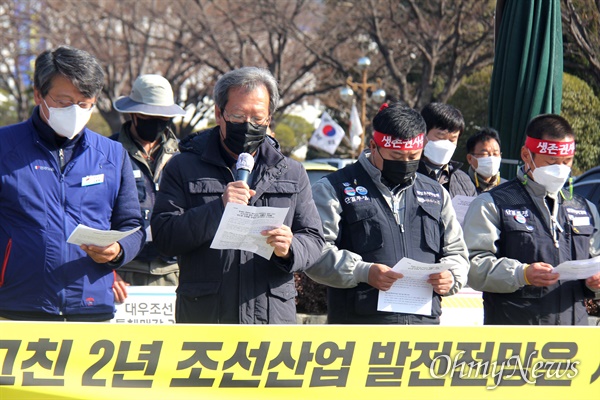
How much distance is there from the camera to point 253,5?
25500mm

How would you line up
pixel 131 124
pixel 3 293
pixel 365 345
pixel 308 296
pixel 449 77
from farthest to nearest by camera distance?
pixel 449 77 → pixel 308 296 → pixel 131 124 → pixel 3 293 → pixel 365 345

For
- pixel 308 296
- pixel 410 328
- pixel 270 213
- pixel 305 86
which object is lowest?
pixel 305 86

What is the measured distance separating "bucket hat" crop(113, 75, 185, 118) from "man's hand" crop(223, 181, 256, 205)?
2431 millimetres

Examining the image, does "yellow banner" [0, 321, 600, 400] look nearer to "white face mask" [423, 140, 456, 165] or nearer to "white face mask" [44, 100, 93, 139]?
"white face mask" [44, 100, 93, 139]

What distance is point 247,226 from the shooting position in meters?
3.80

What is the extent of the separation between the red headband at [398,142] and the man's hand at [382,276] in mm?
606

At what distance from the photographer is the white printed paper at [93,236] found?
380 centimetres

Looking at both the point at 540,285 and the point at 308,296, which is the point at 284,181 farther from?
the point at 308,296

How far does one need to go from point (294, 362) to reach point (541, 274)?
1.45 m

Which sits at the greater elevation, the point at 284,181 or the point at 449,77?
the point at 284,181

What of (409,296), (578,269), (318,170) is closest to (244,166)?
(409,296)

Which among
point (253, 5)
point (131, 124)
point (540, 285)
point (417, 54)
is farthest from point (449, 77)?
point (540, 285)

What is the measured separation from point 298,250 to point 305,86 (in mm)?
26863

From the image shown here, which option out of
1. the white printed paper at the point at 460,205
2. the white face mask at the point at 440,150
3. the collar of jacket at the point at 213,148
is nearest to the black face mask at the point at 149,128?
the white face mask at the point at 440,150
